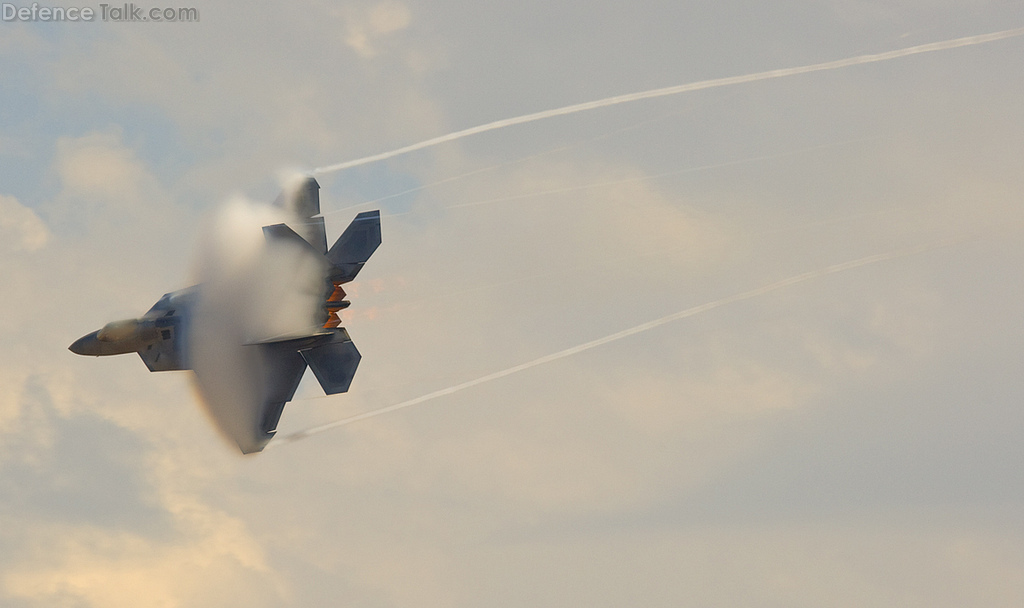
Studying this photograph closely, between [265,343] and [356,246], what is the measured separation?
603cm

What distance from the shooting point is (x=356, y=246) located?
45.1 meters

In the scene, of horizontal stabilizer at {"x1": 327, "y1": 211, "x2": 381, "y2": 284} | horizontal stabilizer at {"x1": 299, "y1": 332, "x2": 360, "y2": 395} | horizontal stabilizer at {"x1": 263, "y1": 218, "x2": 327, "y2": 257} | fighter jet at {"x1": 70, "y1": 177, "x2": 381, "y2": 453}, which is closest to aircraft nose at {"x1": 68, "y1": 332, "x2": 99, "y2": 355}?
fighter jet at {"x1": 70, "y1": 177, "x2": 381, "y2": 453}

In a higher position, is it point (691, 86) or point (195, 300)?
point (691, 86)

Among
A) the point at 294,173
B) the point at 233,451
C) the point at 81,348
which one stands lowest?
the point at 233,451

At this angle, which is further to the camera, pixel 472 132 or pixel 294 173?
pixel 294 173

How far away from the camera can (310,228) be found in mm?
46094

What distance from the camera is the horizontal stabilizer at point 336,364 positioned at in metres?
45.1

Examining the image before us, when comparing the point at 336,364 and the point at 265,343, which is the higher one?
the point at 265,343

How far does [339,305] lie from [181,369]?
28.1ft

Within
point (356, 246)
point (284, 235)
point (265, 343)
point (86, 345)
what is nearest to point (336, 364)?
point (265, 343)

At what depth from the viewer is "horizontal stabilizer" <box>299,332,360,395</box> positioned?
45.1 m

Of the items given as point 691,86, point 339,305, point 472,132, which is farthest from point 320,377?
point 691,86

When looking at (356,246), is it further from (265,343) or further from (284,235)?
(265,343)

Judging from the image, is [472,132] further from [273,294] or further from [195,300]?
[195,300]
